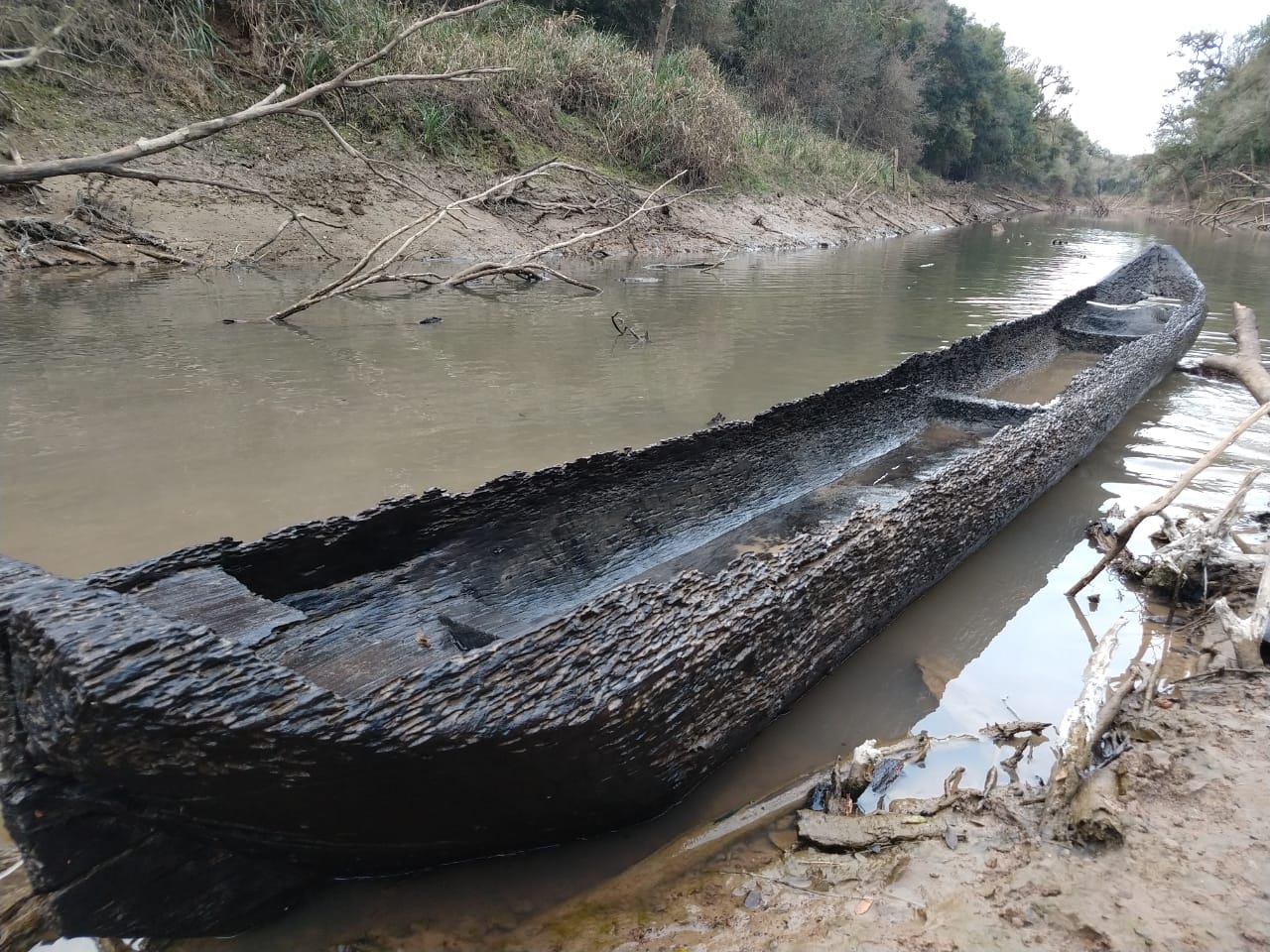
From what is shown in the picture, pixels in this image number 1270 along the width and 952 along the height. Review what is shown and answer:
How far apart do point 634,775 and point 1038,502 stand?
3.31 metres

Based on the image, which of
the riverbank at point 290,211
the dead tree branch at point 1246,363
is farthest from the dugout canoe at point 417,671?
the riverbank at point 290,211

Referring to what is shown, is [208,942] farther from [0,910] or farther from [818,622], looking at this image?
[818,622]

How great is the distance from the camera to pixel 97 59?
370 inches

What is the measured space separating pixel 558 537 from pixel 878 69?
98.6 feet

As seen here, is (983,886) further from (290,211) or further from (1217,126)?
(1217,126)

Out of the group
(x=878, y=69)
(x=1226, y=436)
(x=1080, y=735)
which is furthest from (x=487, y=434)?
(x=878, y=69)

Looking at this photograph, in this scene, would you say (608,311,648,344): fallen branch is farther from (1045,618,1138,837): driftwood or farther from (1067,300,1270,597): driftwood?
(1045,618,1138,837): driftwood

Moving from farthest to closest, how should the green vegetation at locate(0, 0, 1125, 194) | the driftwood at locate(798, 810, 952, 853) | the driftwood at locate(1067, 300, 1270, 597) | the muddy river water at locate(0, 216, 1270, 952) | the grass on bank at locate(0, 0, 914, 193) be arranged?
the green vegetation at locate(0, 0, 1125, 194) → the grass on bank at locate(0, 0, 914, 193) → the driftwood at locate(1067, 300, 1270, 597) → the muddy river water at locate(0, 216, 1270, 952) → the driftwood at locate(798, 810, 952, 853)

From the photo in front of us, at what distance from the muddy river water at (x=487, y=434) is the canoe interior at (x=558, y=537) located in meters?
0.59

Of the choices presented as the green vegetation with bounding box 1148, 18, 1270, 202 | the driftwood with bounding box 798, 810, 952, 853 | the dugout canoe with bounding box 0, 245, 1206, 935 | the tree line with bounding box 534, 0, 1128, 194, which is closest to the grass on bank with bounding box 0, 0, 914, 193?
the tree line with bounding box 534, 0, 1128, 194

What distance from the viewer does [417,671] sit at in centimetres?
148

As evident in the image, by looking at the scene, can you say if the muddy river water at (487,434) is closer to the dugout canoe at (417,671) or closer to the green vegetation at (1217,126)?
the dugout canoe at (417,671)

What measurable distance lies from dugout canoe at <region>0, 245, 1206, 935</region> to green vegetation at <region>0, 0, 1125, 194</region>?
9431 millimetres

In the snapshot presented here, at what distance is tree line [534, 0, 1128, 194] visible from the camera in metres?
20.6
